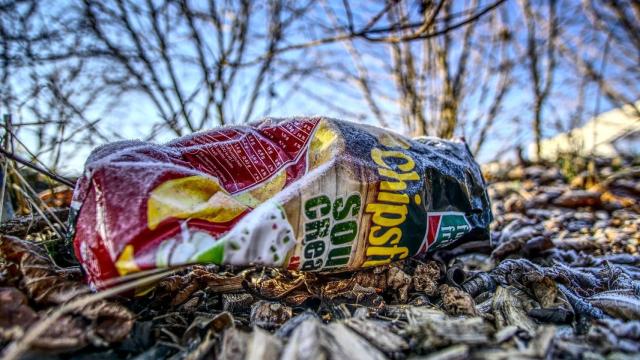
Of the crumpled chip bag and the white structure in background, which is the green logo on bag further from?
the white structure in background

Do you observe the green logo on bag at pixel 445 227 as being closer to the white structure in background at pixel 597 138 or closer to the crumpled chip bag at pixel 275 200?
the crumpled chip bag at pixel 275 200

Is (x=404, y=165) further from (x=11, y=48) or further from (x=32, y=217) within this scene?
(x=11, y=48)

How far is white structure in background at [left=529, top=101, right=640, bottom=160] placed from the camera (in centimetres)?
271

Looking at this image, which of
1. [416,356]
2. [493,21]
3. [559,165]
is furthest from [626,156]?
[416,356]

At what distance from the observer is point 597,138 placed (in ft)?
9.59

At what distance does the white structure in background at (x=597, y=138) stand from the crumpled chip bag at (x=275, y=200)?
2382mm

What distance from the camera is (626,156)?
2.85 m

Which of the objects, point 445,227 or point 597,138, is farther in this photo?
point 597,138

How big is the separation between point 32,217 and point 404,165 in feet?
2.56

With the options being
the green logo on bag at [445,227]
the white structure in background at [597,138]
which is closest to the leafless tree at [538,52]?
the white structure in background at [597,138]

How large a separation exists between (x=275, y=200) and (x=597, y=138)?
328 cm

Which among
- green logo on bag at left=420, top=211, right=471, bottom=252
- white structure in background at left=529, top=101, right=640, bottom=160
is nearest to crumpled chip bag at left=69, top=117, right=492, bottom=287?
green logo on bag at left=420, top=211, right=471, bottom=252

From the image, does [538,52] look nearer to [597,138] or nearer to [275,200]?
[597,138]

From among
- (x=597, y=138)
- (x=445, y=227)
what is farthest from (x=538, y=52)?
(x=445, y=227)
